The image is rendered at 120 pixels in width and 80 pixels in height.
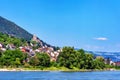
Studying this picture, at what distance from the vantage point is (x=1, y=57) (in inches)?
6053

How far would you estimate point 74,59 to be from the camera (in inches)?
6038

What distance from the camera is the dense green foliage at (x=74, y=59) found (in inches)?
5989

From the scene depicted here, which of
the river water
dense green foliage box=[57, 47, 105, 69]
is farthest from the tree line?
the river water

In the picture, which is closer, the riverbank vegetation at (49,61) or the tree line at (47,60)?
the riverbank vegetation at (49,61)

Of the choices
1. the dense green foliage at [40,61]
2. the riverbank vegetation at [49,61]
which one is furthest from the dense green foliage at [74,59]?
the dense green foliage at [40,61]

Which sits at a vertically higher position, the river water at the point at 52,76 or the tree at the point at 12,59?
the tree at the point at 12,59

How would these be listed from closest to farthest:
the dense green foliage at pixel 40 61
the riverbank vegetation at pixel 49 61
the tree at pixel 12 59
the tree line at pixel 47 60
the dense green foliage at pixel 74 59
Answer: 1. the tree at pixel 12 59
2. the riverbank vegetation at pixel 49 61
3. the tree line at pixel 47 60
4. the dense green foliage at pixel 40 61
5. the dense green foliage at pixel 74 59

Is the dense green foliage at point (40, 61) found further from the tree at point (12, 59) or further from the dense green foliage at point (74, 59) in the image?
the dense green foliage at point (74, 59)

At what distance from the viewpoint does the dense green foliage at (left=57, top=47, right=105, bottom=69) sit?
499 ft

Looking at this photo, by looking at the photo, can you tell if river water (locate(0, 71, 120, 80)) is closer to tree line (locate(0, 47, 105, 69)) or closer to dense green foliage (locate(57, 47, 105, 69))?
tree line (locate(0, 47, 105, 69))

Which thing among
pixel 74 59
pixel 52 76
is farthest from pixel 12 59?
pixel 52 76

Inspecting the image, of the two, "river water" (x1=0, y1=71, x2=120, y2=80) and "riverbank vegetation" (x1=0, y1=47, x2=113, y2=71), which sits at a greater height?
"riverbank vegetation" (x1=0, y1=47, x2=113, y2=71)

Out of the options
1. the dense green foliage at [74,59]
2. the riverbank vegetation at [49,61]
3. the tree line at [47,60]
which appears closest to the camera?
the riverbank vegetation at [49,61]

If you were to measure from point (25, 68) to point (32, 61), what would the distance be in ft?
26.4
